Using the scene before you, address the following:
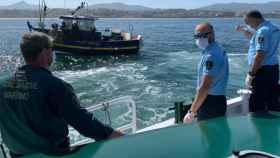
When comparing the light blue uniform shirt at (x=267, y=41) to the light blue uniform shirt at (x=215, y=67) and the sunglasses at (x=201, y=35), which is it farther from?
the sunglasses at (x=201, y=35)

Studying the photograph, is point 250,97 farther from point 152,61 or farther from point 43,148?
point 152,61

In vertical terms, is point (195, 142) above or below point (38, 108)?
below

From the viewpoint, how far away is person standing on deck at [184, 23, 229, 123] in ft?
15.2

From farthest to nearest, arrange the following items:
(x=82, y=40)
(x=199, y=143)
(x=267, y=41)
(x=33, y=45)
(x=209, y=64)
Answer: (x=82, y=40) < (x=267, y=41) < (x=209, y=64) < (x=199, y=143) < (x=33, y=45)

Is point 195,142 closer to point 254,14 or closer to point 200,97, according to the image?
point 200,97

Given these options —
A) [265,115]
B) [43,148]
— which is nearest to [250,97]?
[265,115]

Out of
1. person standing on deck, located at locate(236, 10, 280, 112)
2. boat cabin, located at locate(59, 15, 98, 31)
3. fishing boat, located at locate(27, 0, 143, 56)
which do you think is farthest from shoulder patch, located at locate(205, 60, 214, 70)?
boat cabin, located at locate(59, 15, 98, 31)

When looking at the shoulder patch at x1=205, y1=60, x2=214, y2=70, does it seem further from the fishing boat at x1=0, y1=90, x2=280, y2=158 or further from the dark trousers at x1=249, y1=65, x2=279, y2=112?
the dark trousers at x1=249, y1=65, x2=279, y2=112

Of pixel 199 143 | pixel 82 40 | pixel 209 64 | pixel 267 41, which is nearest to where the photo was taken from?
pixel 199 143

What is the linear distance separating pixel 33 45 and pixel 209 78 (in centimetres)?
207

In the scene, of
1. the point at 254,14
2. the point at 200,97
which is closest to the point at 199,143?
the point at 200,97

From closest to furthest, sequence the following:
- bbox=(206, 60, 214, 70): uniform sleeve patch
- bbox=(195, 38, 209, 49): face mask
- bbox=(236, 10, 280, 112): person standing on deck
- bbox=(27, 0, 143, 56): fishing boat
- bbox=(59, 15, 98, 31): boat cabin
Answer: bbox=(206, 60, 214, 70): uniform sleeve patch → bbox=(195, 38, 209, 49): face mask → bbox=(236, 10, 280, 112): person standing on deck → bbox=(27, 0, 143, 56): fishing boat → bbox=(59, 15, 98, 31): boat cabin

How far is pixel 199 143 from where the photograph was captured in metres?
3.52

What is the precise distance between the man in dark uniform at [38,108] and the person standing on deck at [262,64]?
8.92ft
